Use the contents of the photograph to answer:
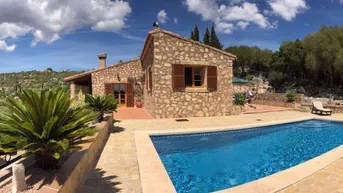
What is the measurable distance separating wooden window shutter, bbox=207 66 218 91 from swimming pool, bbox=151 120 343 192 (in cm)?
362

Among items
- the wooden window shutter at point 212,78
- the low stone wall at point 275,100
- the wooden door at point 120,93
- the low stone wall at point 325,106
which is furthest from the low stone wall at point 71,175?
the low stone wall at point 275,100

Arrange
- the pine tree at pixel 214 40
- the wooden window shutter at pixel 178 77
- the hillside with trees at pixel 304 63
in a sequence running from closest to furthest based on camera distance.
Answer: the wooden window shutter at pixel 178 77 → the hillside with trees at pixel 304 63 → the pine tree at pixel 214 40

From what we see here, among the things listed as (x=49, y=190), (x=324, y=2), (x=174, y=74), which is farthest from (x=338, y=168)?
(x=324, y=2)

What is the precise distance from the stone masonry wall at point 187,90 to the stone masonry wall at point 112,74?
6063 millimetres

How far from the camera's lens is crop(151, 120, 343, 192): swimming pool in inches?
177

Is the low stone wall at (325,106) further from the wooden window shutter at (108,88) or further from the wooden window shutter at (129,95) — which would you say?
the wooden window shutter at (108,88)

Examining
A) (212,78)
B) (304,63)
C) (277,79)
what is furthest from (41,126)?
(277,79)

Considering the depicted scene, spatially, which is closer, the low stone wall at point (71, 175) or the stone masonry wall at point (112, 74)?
the low stone wall at point (71, 175)

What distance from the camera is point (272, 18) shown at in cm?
2283

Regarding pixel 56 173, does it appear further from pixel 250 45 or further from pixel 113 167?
pixel 250 45

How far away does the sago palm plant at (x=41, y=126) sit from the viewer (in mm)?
2447

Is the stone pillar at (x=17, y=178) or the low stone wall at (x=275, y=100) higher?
the low stone wall at (x=275, y=100)

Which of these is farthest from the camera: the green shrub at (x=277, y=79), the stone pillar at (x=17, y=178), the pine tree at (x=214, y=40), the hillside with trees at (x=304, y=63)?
the pine tree at (x=214, y=40)

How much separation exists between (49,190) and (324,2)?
22480 millimetres
